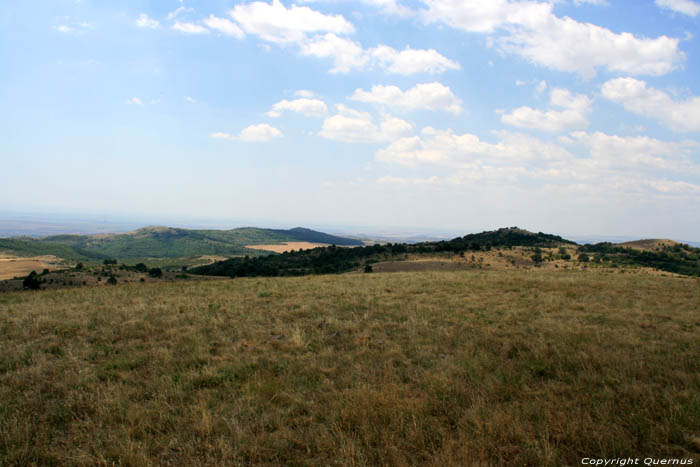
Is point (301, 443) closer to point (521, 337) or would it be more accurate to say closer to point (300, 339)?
point (300, 339)

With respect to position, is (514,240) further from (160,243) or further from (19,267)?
(160,243)

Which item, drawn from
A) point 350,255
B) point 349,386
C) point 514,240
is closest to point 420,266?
point 350,255

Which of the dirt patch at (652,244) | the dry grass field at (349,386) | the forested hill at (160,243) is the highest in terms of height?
the dirt patch at (652,244)

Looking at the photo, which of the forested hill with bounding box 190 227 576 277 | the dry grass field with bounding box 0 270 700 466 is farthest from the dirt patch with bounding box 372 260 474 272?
the dry grass field with bounding box 0 270 700 466

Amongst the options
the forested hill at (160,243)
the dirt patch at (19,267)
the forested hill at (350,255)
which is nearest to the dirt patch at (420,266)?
the forested hill at (350,255)

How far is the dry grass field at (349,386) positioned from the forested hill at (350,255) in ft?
109

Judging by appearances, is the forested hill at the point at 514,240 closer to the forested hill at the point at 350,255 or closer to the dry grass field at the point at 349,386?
the forested hill at the point at 350,255

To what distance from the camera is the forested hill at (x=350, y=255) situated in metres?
46.6

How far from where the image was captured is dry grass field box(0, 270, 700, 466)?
4289mm

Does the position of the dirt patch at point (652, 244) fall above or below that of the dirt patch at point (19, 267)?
above

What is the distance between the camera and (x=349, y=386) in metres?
6.13

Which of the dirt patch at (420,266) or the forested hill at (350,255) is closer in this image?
the dirt patch at (420,266)

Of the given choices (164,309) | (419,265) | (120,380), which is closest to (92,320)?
(164,309)

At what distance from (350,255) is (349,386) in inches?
1865
